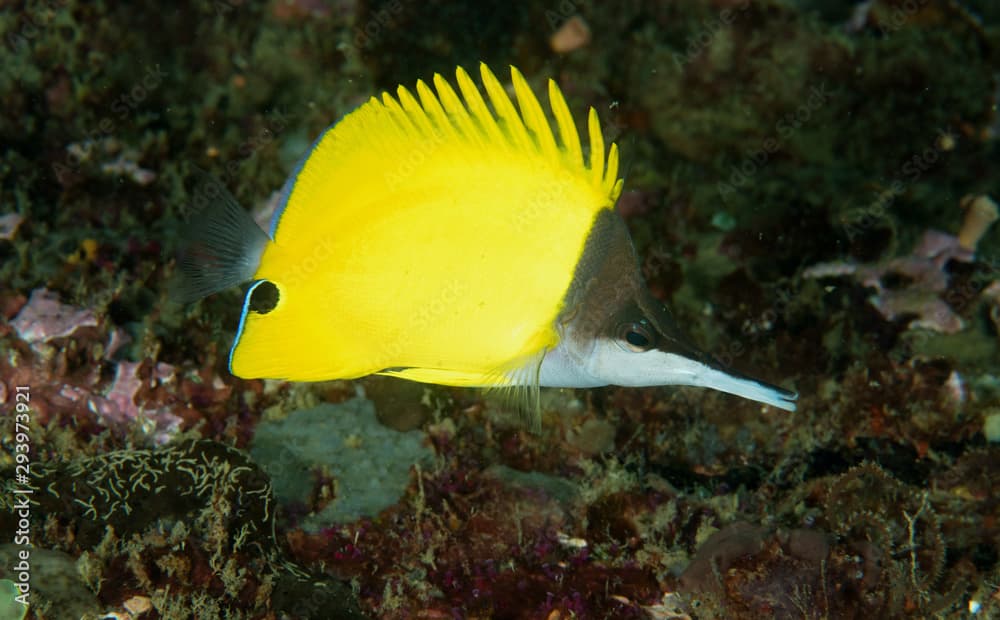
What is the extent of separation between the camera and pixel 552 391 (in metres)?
3.41

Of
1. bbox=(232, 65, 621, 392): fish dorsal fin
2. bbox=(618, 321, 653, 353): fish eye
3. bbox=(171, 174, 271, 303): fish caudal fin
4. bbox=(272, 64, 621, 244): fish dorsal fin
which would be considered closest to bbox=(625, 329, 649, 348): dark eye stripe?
bbox=(618, 321, 653, 353): fish eye

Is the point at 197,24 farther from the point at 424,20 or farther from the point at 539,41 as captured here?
the point at 539,41

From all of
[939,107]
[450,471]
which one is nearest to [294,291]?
[450,471]

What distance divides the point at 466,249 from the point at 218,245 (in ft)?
2.57

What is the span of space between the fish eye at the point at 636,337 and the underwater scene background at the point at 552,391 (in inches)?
19.5

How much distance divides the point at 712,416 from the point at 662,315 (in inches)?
69.9

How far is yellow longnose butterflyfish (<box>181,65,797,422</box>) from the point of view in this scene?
1942 mm

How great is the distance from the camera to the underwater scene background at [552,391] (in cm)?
248

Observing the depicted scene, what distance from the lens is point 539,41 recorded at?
523 cm

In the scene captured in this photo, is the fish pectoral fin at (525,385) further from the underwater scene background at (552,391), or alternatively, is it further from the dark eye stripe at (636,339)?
the underwater scene background at (552,391)

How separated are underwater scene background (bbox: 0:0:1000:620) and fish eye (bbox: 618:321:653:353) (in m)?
0.50

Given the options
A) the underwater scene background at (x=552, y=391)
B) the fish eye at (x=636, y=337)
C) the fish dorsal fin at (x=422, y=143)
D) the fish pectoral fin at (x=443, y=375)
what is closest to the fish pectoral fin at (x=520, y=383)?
the fish pectoral fin at (x=443, y=375)

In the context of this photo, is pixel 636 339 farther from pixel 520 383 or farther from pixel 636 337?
pixel 520 383

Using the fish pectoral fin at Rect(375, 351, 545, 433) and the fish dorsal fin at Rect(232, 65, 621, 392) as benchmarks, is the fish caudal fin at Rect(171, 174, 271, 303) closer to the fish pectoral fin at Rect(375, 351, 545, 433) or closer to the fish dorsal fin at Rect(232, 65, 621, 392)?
the fish dorsal fin at Rect(232, 65, 621, 392)
